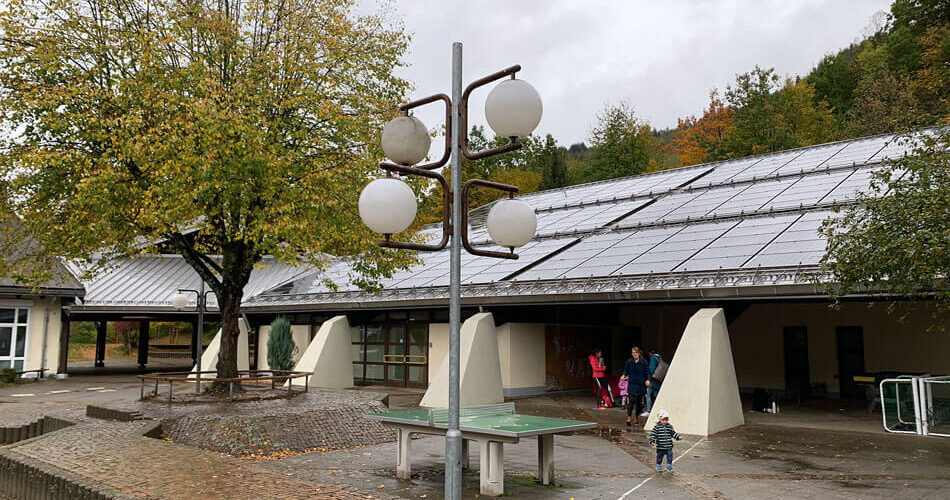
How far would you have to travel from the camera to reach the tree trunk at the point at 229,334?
1546cm

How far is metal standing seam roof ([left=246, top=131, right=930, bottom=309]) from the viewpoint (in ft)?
48.7

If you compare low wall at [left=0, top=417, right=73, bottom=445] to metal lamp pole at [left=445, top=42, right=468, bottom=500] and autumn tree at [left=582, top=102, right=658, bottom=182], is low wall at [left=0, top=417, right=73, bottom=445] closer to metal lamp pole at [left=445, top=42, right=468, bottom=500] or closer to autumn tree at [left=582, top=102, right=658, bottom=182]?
metal lamp pole at [left=445, top=42, right=468, bottom=500]

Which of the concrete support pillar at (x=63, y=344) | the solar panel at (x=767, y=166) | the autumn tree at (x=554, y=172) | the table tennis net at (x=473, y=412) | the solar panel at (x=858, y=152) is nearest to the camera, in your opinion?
the table tennis net at (x=473, y=412)

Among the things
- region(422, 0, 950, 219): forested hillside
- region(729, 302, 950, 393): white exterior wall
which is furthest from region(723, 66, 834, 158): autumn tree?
region(729, 302, 950, 393): white exterior wall

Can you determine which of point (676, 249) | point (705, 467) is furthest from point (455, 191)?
point (676, 249)

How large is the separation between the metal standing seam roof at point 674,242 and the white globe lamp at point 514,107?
796 centimetres

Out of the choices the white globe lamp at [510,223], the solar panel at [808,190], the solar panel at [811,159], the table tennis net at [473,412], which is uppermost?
the solar panel at [811,159]

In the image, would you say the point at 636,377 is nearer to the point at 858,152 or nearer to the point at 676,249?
the point at 676,249

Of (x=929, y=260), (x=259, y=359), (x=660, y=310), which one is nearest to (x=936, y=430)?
(x=929, y=260)

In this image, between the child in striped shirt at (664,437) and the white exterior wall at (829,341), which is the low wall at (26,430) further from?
the white exterior wall at (829,341)

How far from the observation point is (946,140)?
10156mm

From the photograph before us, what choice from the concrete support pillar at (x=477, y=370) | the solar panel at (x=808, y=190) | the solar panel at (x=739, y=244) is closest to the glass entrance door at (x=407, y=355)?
the concrete support pillar at (x=477, y=370)

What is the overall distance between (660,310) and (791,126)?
25.3m

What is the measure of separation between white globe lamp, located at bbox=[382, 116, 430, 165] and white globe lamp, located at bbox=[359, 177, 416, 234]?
23.2 inches
